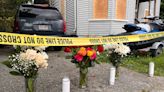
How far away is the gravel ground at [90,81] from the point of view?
6594mm

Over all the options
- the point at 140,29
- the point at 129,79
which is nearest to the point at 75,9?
the point at 140,29

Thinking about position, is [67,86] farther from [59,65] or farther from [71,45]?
[59,65]

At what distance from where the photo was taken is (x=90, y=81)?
7.17 meters

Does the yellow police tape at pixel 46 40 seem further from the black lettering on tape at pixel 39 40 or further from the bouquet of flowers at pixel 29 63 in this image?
the bouquet of flowers at pixel 29 63

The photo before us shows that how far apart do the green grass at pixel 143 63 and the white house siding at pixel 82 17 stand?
18.3ft

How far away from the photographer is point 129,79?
765cm

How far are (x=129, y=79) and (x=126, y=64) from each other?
2.08 metres

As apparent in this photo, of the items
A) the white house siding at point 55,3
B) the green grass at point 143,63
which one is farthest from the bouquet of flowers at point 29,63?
the white house siding at point 55,3

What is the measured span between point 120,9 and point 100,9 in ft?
3.46

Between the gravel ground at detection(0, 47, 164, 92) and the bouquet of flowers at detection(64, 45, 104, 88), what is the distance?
27 cm

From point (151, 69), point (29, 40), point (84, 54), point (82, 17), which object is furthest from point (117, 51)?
point (82, 17)

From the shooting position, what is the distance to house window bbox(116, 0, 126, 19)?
16156mm

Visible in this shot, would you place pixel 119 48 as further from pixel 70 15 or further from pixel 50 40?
pixel 70 15

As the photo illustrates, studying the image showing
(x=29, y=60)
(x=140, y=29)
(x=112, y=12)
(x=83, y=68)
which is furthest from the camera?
(x=112, y=12)
